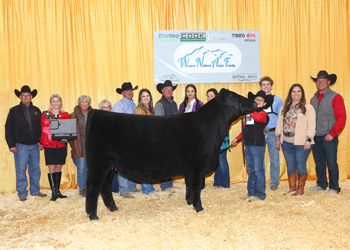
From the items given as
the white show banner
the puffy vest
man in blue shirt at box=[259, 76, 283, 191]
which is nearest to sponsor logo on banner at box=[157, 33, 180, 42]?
the white show banner

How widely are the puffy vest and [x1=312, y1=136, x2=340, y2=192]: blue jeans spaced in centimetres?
14

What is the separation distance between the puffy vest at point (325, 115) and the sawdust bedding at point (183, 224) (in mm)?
1036

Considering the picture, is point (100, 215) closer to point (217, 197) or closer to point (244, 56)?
point (217, 197)

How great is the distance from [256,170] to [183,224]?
4.65ft

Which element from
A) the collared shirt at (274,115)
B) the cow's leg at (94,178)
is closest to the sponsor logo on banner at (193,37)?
the collared shirt at (274,115)

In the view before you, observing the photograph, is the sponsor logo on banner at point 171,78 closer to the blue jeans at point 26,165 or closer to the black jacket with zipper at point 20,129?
the black jacket with zipper at point 20,129

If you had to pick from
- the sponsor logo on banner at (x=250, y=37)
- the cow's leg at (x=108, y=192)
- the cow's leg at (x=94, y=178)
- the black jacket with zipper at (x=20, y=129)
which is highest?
the sponsor logo on banner at (x=250, y=37)

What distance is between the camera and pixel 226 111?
362 cm

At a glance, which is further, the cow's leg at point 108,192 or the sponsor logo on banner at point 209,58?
the sponsor logo on banner at point 209,58

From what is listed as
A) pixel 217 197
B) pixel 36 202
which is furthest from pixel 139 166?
pixel 36 202

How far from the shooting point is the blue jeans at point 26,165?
4574mm

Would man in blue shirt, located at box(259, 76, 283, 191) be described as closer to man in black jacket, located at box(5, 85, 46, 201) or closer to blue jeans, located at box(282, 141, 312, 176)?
blue jeans, located at box(282, 141, 312, 176)

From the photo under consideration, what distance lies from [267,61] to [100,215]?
436 centimetres

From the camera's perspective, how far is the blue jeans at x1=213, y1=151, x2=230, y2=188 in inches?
193
